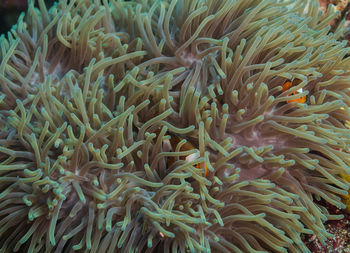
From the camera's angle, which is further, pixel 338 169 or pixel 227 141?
pixel 338 169

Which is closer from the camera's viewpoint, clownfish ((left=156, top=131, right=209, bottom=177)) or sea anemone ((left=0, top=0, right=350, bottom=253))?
sea anemone ((left=0, top=0, right=350, bottom=253))

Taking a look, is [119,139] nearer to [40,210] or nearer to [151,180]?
[151,180]

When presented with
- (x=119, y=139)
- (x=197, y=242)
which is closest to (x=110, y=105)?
(x=119, y=139)

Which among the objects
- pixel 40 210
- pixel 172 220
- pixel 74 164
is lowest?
pixel 172 220

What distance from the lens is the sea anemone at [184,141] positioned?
1.84 m

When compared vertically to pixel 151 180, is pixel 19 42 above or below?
above

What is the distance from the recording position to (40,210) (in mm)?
1834

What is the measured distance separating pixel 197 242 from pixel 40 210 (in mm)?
893

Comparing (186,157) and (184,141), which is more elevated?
(184,141)

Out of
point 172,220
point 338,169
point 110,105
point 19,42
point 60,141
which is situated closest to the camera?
point 172,220

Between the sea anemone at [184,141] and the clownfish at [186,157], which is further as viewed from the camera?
the clownfish at [186,157]

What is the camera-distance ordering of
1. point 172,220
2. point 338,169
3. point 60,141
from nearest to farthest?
1. point 172,220
2. point 60,141
3. point 338,169

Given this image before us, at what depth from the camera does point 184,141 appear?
1917 mm

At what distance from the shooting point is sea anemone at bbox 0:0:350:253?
184 centimetres
